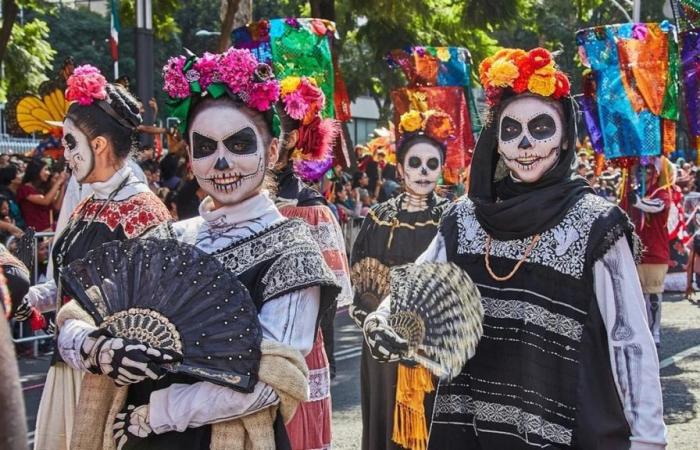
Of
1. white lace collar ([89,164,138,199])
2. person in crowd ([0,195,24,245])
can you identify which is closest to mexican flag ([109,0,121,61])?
person in crowd ([0,195,24,245])

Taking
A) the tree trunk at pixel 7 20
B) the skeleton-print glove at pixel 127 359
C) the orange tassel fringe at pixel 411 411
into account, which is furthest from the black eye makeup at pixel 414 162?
the tree trunk at pixel 7 20

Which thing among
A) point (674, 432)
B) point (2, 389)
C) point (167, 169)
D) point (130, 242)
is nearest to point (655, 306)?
point (674, 432)

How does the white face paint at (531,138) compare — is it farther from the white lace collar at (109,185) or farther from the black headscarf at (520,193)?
the white lace collar at (109,185)

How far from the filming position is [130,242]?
3393mm

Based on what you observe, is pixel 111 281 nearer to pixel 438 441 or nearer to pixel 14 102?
pixel 438 441

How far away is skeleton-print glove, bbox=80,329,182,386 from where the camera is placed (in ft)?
10.4

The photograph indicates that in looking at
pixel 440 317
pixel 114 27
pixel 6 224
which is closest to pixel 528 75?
pixel 440 317

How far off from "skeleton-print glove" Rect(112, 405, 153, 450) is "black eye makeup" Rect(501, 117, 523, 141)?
67.5 inches

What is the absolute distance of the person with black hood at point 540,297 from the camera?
3918mm

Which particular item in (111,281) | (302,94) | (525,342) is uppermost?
(302,94)

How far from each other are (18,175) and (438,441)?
29.5 feet

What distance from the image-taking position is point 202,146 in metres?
3.73

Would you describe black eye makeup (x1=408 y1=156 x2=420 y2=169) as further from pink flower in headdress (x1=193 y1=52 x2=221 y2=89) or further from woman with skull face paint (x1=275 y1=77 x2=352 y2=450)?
pink flower in headdress (x1=193 y1=52 x2=221 y2=89)

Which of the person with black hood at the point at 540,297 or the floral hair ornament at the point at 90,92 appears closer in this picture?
the person with black hood at the point at 540,297
